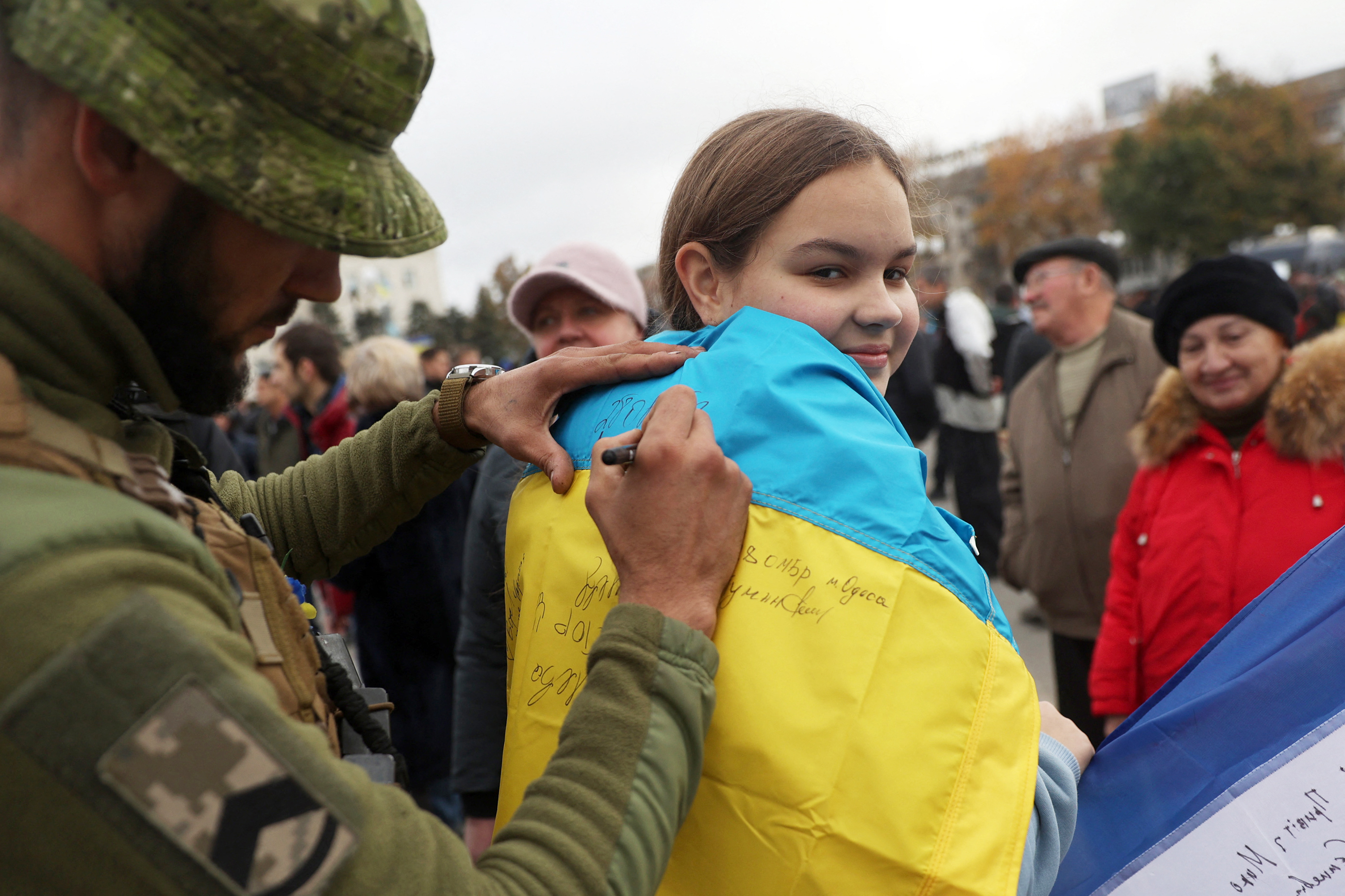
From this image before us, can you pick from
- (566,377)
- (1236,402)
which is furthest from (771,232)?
(1236,402)

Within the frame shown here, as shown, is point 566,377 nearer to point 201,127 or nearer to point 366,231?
point 366,231

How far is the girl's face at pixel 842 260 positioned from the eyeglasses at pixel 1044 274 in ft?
10.3

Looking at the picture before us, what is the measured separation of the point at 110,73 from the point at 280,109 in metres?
0.14

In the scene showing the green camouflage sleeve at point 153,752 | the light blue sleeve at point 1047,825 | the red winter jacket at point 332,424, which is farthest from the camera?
the red winter jacket at point 332,424

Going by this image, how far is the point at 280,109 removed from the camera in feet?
2.97

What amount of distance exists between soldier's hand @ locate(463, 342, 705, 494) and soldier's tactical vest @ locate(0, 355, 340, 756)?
423 mm

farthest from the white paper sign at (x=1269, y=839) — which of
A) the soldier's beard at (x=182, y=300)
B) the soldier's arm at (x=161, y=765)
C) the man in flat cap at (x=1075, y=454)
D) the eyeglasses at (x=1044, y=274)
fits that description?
the eyeglasses at (x=1044, y=274)

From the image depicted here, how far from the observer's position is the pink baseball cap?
129 inches

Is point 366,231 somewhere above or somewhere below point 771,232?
above

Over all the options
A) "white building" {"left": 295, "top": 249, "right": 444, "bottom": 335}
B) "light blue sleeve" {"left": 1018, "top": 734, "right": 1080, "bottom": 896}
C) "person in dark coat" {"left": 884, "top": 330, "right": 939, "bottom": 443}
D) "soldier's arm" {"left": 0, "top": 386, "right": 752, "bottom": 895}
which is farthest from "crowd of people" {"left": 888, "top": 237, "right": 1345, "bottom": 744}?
"white building" {"left": 295, "top": 249, "right": 444, "bottom": 335}

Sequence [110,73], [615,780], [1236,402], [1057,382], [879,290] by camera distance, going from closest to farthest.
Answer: [110,73] < [615,780] < [879,290] < [1236,402] < [1057,382]

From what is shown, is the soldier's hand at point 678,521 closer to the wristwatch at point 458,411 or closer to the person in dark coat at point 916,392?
the wristwatch at point 458,411

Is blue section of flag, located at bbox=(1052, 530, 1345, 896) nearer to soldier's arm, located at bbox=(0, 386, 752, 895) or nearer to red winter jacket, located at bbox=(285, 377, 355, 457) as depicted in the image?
soldier's arm, located at bbox=(0, 386, 752, 895)

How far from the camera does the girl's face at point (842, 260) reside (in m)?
1.47
